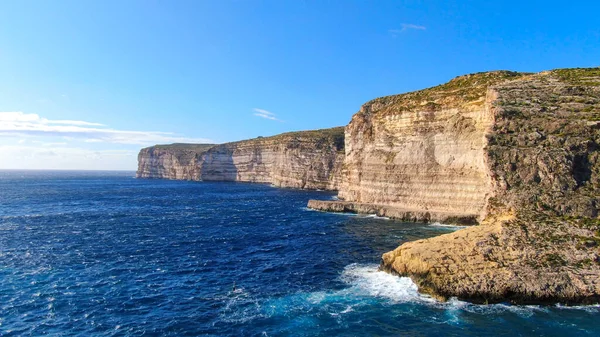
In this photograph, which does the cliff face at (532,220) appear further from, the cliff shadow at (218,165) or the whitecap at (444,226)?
the cliff shadow at (218,165)

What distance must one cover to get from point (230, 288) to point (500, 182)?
27957mm

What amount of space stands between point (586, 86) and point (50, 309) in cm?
6042

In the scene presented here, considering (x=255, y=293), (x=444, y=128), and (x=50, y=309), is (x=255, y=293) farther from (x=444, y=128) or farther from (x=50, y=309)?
(x=444, y=128)

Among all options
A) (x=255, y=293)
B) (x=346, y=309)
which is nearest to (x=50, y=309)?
(x=255, y=293)

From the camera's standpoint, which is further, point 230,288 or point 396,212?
point 396,212

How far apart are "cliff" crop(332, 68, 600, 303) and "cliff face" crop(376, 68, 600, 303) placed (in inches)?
3.2

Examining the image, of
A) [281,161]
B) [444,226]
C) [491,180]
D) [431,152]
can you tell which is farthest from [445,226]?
[281,161]

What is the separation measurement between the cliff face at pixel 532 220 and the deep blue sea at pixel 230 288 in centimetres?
152

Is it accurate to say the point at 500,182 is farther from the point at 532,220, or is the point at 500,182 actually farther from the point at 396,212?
the point at 396,212

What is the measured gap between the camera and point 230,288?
30984 mm

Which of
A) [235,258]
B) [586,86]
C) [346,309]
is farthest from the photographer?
[586,86]

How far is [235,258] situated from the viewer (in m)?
40.2

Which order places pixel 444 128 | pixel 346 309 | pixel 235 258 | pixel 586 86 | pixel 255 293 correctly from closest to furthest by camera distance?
pixel 346 309
pixel 255 293
pixel 235 258
pixel 586 86
pixel 444 128

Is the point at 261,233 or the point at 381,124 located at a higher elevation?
the point at 381,124
